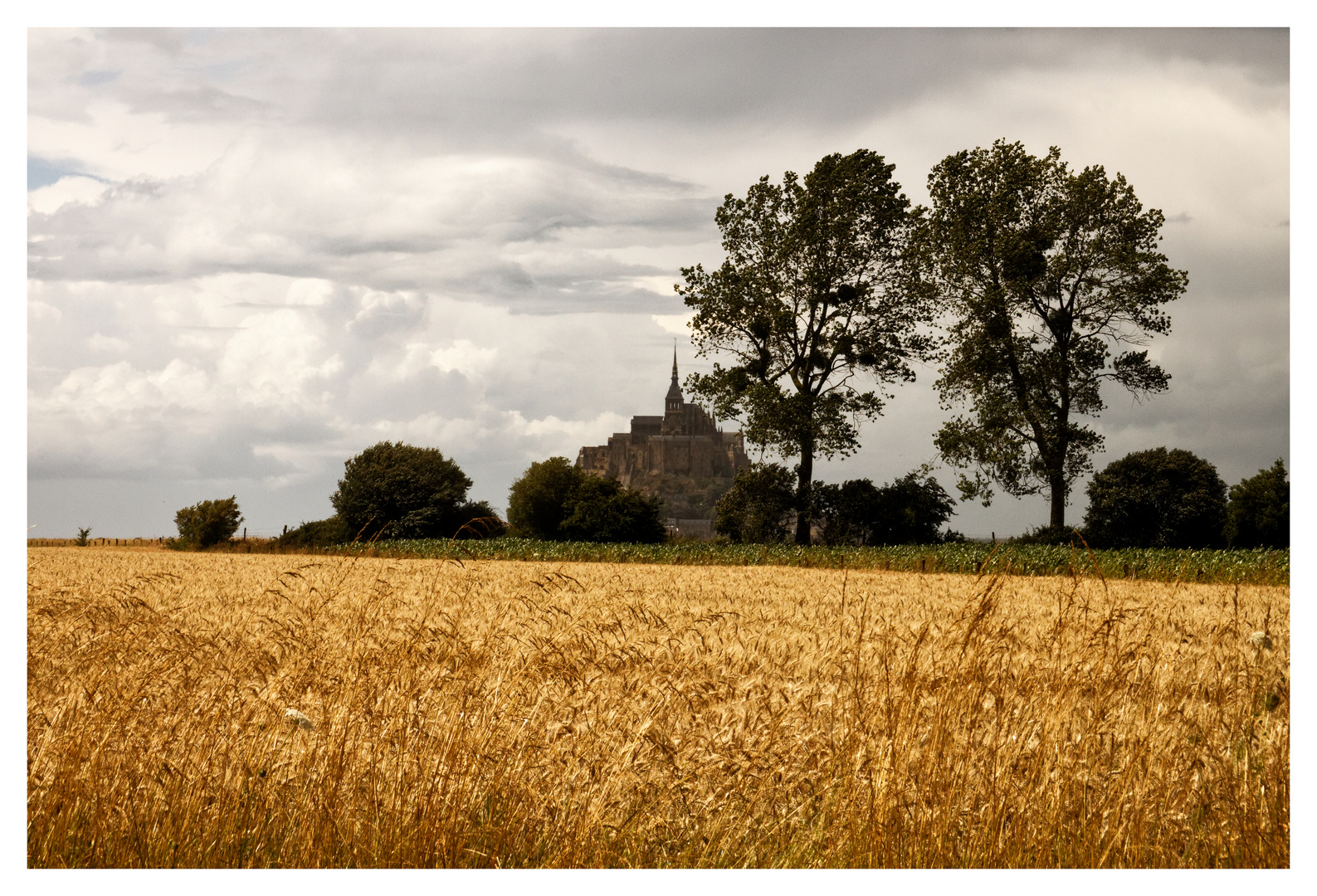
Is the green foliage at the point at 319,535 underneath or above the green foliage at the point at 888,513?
underneath

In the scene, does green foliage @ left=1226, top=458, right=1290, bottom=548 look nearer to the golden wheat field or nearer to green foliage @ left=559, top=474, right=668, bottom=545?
green foliage @ left=559, top=474, right=668, bottom=545

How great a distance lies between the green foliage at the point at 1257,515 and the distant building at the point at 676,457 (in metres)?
81.6

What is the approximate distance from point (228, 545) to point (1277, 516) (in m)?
44.1

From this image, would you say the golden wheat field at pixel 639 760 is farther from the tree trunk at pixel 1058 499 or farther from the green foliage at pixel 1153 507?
the green foliage at pixel 1153 507

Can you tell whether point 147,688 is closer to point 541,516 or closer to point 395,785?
point 395,785

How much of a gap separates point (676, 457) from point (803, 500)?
8992 centimetres

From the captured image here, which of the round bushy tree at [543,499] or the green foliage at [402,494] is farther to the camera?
the round bushy tree at [543,499]

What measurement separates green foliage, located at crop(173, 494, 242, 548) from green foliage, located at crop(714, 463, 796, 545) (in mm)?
25877

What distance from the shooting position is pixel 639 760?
3727 mm

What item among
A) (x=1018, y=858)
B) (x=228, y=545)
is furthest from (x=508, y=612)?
(x=228, y=545)

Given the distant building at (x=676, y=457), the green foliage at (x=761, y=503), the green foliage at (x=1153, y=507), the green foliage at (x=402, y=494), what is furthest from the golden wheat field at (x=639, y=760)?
the distant building at (x=676, y=457)

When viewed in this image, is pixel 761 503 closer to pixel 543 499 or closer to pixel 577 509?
pixel 577 509

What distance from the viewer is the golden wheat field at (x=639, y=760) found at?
10.9 feet

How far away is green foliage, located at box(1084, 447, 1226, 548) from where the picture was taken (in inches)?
1124
